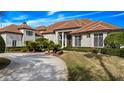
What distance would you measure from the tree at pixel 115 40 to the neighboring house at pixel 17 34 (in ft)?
7.46

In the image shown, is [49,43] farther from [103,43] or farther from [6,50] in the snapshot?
[103,43]

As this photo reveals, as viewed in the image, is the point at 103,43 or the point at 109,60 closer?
the point at 109,60

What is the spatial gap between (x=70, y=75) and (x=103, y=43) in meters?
1.88

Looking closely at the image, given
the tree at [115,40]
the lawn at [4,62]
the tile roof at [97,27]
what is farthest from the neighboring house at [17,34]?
the tree at [115,40]

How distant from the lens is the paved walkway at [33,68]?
6098 millimetres

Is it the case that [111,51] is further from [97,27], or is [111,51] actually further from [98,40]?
[97,27]

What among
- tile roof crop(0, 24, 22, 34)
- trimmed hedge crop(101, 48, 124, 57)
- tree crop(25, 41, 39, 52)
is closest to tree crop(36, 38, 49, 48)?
tree crop(25, 41, 39, 52)

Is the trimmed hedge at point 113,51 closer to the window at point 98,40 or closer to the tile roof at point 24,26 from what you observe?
the window at point 98,40

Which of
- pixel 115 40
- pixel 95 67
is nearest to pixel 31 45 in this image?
pixel 95 67

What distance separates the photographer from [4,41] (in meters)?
6.79

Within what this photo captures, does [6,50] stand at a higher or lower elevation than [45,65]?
higher
